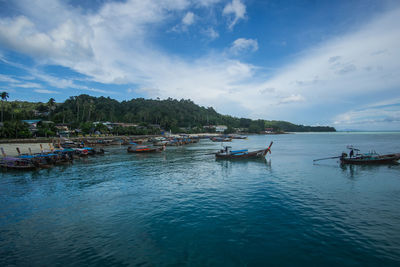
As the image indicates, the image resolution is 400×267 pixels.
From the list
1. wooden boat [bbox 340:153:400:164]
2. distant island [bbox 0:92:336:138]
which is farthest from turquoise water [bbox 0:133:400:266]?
distant island [bbox 0:92:336:138]

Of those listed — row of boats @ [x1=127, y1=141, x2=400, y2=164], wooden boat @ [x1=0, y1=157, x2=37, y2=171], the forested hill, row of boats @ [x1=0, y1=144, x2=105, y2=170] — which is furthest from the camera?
the forested hill

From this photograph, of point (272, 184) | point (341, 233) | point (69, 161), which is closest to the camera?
point (341, 233)

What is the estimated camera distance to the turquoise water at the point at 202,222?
903 cm

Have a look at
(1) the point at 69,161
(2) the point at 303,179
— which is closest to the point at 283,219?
(2) the point at 303,179

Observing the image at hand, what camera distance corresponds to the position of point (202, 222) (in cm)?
1227

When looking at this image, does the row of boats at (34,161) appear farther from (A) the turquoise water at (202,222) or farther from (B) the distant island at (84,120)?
(B) the distant island at (84,120)

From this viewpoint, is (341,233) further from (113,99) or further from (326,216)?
(113,99)

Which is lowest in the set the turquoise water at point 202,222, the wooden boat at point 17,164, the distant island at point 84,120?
the turquoise water at point 202,222

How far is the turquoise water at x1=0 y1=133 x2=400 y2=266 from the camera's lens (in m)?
9.03

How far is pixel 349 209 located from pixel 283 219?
5282mm

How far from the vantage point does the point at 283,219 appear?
490 inches

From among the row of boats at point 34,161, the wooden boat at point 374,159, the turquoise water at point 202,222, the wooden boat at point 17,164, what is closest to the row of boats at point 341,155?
the wooden boat at point 374,159

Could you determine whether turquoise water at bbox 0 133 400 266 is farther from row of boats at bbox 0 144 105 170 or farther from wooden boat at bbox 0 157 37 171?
row of boats at bbox 0 144 105 170

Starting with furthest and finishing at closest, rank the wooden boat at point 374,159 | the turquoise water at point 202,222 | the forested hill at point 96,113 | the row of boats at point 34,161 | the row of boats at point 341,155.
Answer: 1. the forested hill at point 96,113
2. the row of boats at point 341,155
3. the wooden boat at point 374,159
4. the row of boats at point 34,161
5. the turquoise water at point 202,222
